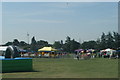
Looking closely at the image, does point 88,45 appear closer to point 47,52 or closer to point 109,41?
point 109,41

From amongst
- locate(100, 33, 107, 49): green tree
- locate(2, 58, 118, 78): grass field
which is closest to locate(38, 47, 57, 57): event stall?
locate(2, 58, 118, 78): grass field

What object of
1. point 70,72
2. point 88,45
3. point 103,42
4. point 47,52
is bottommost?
point 70,72

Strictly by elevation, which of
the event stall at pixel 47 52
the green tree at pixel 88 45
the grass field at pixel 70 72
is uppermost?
the green tree at pixel 88 45

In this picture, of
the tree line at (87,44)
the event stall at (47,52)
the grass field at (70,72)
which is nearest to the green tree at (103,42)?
the tree line at (87,44)

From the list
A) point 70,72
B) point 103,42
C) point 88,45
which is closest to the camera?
point 70,72

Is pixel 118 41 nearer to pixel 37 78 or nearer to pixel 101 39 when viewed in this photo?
pixel 101 39

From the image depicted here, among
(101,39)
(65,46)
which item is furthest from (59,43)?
(101,39)

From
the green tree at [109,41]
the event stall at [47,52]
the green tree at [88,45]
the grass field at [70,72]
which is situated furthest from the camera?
the green tree at [88,45]

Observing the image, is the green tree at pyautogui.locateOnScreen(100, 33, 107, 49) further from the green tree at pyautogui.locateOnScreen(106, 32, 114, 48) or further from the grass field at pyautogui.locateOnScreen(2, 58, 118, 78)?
the grass field at pyautogui.locateOnScreen(2, 58, 118, 78)

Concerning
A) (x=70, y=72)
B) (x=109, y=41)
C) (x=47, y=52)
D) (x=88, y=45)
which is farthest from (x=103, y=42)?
(x=70, y=72)

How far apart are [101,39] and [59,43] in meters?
23.6

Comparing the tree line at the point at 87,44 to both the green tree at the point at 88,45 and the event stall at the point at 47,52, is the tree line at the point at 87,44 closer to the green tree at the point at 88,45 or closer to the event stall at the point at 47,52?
the green tree at the point at 88,45

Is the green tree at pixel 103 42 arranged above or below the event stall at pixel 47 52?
above

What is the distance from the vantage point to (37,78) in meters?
16.7
